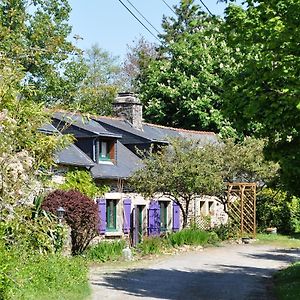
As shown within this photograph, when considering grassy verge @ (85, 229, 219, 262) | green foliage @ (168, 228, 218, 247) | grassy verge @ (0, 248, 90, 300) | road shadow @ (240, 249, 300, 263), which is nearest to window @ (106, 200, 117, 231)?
grassy verge @ (85, 229, 219, 262)

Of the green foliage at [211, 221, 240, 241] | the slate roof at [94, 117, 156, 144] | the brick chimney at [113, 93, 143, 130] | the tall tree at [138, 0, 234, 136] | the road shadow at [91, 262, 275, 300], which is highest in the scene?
the tall tree at [138, 0, 234, 136]

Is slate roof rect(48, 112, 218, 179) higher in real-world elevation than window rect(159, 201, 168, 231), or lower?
higher

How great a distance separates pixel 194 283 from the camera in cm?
1866

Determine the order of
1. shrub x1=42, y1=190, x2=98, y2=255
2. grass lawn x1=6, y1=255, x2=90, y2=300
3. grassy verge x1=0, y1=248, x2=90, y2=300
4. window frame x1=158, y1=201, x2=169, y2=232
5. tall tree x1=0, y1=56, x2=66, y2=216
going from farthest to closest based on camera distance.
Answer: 1. window frame x1=158, y1=201, x2=169, y2=232
2. shrub x1=42, y1=190, x2=98, y2=255
3. grass lawn x1=6, y1=255, x2=90, y2=300
4. grassy verge x1=0, y1=248, x2=90, y2=300
5. tall tree x1=0, y1=56, x2=66, y2=216

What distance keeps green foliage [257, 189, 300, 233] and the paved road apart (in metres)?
9.32

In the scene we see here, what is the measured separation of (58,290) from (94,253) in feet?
31.6

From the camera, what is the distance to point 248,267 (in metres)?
23.3

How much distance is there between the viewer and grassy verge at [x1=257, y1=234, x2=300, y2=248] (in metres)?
32.0

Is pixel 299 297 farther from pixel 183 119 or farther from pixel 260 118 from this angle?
pixel 183 119

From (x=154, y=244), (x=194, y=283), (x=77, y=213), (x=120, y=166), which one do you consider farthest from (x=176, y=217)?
(x=194, y=283)

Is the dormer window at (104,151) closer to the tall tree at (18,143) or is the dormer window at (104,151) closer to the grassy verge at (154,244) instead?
the grassy verge at (154,244)

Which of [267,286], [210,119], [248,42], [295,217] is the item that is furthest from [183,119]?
[248,42]

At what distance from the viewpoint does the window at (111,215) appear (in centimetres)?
2881

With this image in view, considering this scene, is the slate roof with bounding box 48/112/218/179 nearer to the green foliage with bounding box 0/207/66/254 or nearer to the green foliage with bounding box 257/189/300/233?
the green foliage with bounding box 257/189/300/233
